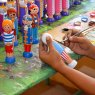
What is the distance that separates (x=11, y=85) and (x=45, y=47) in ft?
0.56

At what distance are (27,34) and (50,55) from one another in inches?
7.0

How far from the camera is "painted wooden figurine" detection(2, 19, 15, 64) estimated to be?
3.10 feet

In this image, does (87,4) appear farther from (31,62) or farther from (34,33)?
(31,62)

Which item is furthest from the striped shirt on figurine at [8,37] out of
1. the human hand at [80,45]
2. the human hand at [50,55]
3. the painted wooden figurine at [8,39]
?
the human hand at [80,45]

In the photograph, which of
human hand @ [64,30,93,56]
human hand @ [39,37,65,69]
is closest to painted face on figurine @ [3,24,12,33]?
human hand @ [39,37,65,69]

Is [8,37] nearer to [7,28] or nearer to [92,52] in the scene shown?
[7,28]

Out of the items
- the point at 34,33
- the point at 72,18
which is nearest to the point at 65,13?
the point at 72,18

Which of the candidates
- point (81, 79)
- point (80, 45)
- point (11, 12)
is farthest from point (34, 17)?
point (81, 79)

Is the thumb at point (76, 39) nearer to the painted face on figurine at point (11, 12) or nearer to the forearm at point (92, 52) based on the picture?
the forearm at point (92, 52)

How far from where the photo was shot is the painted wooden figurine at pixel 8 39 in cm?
94

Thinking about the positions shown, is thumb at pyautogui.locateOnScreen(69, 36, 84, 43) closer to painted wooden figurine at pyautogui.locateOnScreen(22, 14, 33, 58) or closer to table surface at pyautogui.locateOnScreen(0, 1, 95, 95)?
table surface at pyautogui.locateOnScreen(0, 1, 95, 95)

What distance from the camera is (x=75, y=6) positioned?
166 centimetres

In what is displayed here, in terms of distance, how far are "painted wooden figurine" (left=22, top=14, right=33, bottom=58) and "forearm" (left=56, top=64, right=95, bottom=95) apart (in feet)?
0.62

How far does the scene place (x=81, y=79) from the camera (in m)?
0.90
